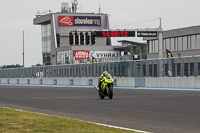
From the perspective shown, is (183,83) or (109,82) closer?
(109,82)

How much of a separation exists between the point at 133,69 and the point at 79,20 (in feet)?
204

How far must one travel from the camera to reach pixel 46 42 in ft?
365

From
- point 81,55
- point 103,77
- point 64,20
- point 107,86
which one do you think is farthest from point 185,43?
point 103,77

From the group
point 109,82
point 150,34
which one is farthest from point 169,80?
point 109,82

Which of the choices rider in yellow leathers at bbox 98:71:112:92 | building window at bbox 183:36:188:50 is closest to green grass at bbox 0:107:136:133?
rider in yellow leathers at bbox 98:71:112:92

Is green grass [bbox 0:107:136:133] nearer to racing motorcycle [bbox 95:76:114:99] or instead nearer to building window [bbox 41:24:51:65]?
racing motorcycle [bbox 95:76:114:99]

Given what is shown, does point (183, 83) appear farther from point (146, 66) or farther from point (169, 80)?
point (146, 66)

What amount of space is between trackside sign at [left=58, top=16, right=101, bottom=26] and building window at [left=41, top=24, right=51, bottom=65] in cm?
495

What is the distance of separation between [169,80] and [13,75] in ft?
144

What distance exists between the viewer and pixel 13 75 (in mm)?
78312

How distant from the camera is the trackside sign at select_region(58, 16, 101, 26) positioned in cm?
10475

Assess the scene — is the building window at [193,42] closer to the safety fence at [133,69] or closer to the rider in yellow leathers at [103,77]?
the safety fence at [133,69]

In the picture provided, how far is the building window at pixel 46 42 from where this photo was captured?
109 meters

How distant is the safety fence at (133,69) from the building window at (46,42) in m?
37.8
